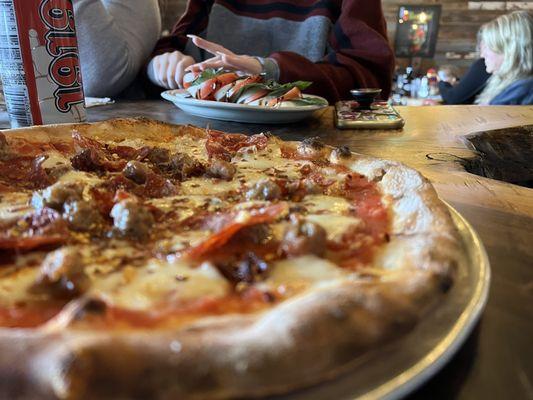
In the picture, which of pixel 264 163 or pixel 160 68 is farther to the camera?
pixel 160 68

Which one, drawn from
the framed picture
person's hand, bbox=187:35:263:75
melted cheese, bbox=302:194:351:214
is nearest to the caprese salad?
person's hand, bbox=187:35:263:75

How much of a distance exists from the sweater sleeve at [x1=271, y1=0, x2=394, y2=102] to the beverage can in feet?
4.70

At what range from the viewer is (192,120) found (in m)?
2.55

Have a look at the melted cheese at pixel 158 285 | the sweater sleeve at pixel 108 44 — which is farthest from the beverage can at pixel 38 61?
the sweater sleeve at pixel 108 44

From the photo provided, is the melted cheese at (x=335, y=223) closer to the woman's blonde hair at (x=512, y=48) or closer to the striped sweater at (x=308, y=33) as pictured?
the striped sweater at (x=308, y=33)

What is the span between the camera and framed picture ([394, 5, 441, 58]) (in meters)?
8.52

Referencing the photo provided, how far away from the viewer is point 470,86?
6.20 m

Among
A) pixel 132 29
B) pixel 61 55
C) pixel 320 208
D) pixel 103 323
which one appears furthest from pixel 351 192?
pixel 132 29

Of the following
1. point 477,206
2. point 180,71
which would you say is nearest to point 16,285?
point 477,206

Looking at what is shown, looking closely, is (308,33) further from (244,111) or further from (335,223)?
(335,223)

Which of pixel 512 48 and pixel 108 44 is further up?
pixel 108 44

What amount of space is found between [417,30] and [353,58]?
5.79 meters

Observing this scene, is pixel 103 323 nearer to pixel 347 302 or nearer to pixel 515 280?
pixel 347 302

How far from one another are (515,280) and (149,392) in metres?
0.74
